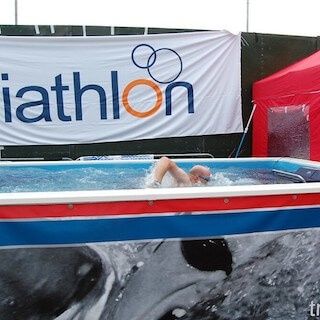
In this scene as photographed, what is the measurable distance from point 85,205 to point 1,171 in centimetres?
220

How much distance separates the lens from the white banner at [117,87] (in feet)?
18.8

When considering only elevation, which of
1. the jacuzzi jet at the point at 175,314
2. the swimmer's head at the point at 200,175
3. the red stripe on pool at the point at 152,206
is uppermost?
the red stripe on pool at the point at 152,206

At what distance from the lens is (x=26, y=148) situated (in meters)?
5.95

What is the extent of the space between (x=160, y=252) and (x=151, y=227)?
0.34 feet

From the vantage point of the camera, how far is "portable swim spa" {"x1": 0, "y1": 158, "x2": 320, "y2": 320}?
58.4 inches

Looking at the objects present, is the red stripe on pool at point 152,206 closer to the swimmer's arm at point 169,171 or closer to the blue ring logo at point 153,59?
the swimmer's arm at point 169,171

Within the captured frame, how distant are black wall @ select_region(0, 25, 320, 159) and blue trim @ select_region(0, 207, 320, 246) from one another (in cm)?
457

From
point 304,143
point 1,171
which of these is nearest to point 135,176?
point 1,171

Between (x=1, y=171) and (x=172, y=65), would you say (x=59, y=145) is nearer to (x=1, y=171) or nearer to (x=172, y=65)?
(x=172, y=65)

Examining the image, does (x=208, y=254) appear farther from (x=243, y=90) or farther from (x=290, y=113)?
(x=243, y=90)

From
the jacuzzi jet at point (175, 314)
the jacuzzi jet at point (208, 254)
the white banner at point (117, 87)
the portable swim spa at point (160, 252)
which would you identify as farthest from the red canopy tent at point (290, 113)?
the jacuzzi jet at point (175, 314)

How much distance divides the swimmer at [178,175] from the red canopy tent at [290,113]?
2.11 meters

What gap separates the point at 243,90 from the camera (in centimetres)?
643

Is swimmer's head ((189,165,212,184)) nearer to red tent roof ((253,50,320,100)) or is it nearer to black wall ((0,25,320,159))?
red tent roof ((253,50,320,100))
